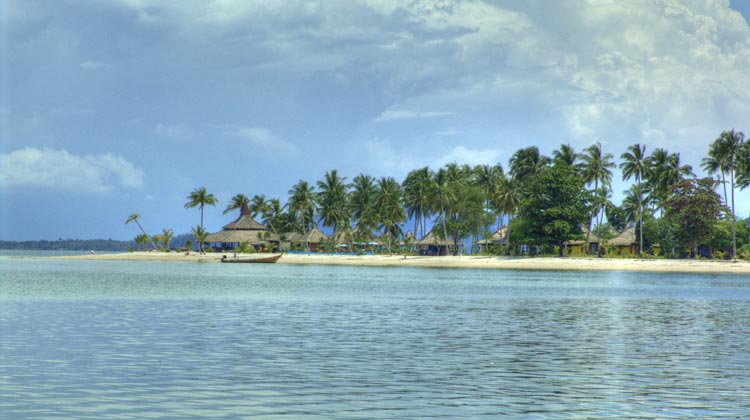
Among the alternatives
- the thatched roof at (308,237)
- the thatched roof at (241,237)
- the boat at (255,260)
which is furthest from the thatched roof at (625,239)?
the thatched roof at (241,237)

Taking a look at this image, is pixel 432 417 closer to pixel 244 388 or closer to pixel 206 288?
pixel 244 388

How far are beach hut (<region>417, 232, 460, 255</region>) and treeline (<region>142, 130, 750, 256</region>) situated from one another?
2606 mm

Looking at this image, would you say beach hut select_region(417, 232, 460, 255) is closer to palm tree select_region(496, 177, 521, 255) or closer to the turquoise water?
palm tree select_region(496, 177, 521, 255)

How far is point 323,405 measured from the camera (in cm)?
1224

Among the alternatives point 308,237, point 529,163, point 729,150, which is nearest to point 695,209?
point 729,150

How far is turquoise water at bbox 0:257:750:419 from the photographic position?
12.2 metres

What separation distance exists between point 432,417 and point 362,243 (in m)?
125

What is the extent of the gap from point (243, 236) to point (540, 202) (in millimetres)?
60134

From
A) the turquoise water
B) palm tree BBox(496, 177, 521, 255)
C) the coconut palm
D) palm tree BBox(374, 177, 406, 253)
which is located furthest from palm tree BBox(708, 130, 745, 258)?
the turquoise water

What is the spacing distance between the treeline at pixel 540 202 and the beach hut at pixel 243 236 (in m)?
2.42

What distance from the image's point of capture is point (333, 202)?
435 feet

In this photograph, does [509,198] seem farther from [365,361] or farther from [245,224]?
[365,361]

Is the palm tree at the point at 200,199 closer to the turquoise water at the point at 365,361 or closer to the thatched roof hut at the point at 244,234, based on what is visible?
the thatched roof hut at the point at 244,234

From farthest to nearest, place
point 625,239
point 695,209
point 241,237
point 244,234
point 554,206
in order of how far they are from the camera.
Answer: point 244,234 < point 241,237 < point 625,239 < point 554,206 < point 695,209
